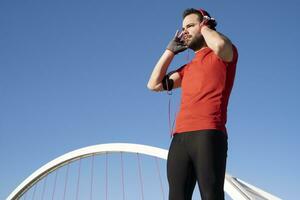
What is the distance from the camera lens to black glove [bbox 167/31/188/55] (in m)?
2.39

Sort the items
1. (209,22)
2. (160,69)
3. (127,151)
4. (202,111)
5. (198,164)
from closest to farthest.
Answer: (198,164) < (202,111) < (209,22) < (160,69) < (127,151)

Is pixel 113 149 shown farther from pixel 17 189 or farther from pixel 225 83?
pixel 225 83

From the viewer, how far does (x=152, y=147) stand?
850 centimetres

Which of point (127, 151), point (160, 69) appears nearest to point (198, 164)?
point (160, 69)

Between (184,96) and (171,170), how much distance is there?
0.40m

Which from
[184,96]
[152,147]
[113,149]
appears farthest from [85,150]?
[184,96]

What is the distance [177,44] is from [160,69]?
0.57 feet

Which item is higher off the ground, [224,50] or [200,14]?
[200,14]

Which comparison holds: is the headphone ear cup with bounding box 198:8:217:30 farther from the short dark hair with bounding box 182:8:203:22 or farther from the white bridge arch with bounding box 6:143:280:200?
the white bridge arch with bounding box 6:143:280:200

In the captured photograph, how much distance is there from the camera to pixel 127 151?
29.1 feet

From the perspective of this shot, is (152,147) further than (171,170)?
Yes

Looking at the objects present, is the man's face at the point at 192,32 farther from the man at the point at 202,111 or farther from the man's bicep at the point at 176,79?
the man's bicep at the point at 176,79

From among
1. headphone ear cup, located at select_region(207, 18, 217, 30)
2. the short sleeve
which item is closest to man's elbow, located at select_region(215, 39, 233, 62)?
headphone ear cup, located at select_region(207, 18, 217, 30)

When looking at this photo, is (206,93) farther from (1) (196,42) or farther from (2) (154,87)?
(2) (154,87)
